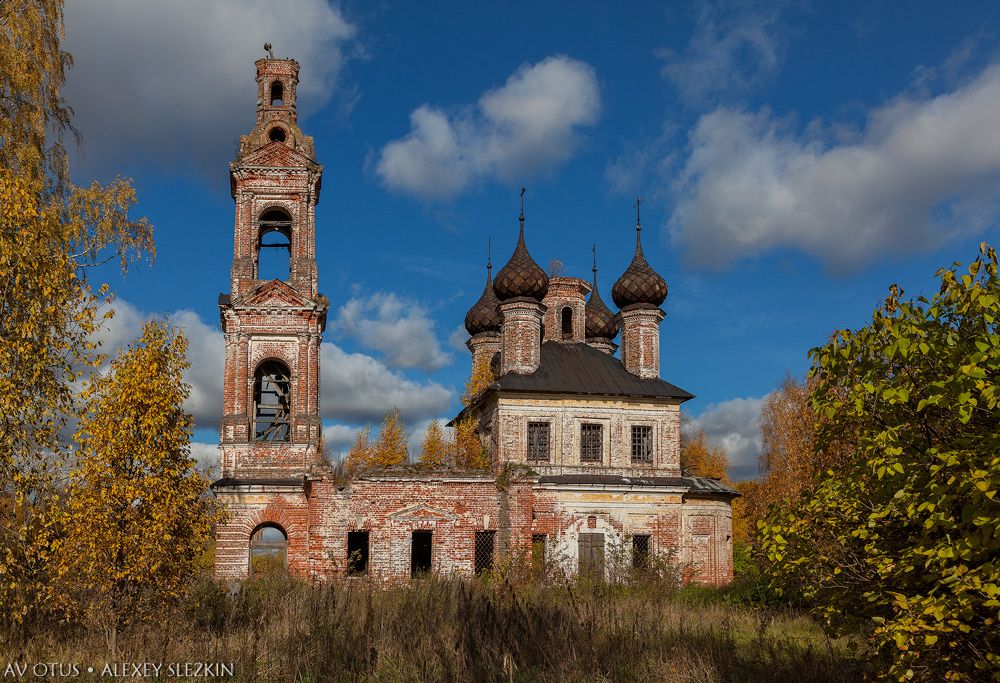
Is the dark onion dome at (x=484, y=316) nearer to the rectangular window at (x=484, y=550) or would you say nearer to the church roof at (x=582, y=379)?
the church roof at (x=582, y=379)

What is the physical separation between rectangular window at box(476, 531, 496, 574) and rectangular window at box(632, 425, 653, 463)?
25.9 feet

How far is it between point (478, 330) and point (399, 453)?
841 centimetres

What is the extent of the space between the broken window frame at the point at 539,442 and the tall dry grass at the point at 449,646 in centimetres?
1548

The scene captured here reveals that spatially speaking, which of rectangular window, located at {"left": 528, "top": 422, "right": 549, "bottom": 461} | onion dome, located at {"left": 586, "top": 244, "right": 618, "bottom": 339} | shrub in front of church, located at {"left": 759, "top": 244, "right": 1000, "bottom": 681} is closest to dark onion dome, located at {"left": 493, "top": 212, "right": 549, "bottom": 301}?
rectangular window, located at {"left": 528, "top": 422, "right": 549, "bottom": 461}

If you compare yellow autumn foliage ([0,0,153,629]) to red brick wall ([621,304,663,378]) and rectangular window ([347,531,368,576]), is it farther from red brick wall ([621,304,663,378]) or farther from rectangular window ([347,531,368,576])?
red brick wall ([621,304,663,378])

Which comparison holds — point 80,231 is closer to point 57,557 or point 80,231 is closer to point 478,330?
point 57,557

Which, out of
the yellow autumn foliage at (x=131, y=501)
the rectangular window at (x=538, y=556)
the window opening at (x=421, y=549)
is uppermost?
the yellow autumn foliage at (x=131, y=501)

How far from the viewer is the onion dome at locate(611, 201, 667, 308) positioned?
1248 inches

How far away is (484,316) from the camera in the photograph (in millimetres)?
39188

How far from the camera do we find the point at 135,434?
11781 mm

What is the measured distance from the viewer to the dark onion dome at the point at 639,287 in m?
31.7

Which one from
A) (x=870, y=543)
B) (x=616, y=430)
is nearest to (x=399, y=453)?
(x=616, y=430)

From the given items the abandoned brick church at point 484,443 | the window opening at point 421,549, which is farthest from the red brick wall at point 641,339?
the window opening at point 421,549

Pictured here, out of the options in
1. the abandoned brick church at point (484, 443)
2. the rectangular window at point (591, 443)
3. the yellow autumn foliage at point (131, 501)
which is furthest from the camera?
the rectangular window at point (591, 443)
